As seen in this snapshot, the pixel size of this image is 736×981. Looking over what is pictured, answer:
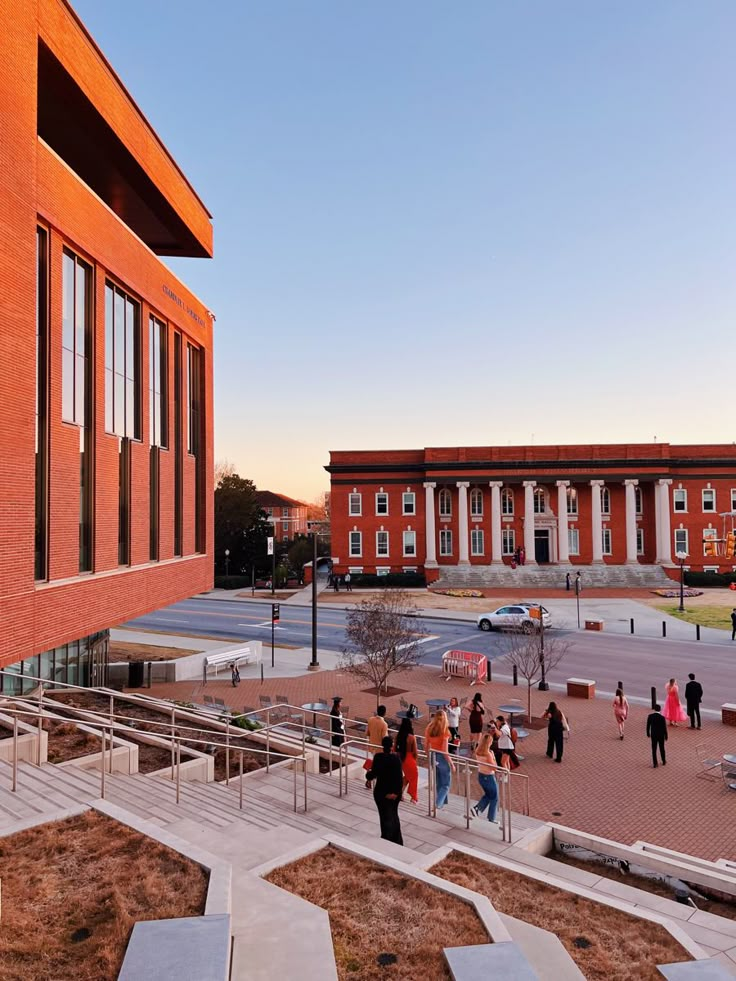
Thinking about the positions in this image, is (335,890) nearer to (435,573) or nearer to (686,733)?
(686,733)

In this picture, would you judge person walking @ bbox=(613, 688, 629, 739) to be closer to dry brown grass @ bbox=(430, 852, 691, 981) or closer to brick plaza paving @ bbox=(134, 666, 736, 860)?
brick plaza paving @ bbox=(134, 666, 736, 860)

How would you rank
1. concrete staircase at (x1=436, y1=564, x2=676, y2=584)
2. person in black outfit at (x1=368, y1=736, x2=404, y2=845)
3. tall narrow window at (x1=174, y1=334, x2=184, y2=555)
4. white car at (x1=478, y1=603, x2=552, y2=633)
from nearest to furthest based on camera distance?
person in black outfit at (x1=368, y1=736, x2=404, y2=845) < tall narrow window at (x1=174, y1=334, x2=184, y2=555) < white car at (x1=478, y1=603, x2=552, y2=633) < concrete staircase at (x1=436, y1=564, x2=676, y2=584)

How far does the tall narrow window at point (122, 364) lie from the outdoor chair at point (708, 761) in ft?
47.0

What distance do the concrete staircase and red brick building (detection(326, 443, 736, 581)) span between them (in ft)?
3.31

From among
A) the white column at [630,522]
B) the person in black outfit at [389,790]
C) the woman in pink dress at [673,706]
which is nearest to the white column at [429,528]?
the white column at [630,522]

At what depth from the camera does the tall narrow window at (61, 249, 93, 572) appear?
1297 centimetres

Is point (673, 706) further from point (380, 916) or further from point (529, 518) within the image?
point (529, 518)

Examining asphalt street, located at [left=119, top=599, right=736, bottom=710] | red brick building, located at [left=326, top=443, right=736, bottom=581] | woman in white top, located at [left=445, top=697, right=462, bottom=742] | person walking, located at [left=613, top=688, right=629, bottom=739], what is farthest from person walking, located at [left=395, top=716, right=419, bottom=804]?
red brick building, located at [left=326, top=443, right=736, bottom=581]

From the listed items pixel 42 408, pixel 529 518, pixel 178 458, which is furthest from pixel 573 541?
pixel 42 408

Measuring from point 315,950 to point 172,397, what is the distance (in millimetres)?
15430

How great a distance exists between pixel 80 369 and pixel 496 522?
52007 mm

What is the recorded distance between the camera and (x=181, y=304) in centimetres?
1944

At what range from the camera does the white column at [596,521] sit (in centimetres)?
6131

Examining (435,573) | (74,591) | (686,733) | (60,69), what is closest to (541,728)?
(686,733)
